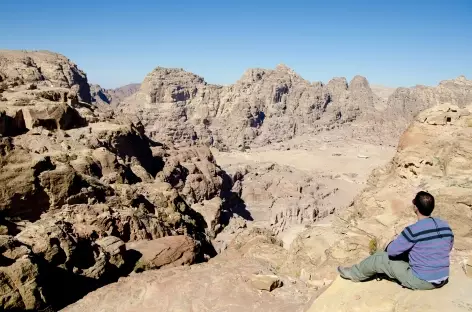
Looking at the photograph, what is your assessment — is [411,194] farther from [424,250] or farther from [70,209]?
[70,209]

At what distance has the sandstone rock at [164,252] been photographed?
1287cm

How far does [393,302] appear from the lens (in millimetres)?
4867

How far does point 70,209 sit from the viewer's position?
46.0ft

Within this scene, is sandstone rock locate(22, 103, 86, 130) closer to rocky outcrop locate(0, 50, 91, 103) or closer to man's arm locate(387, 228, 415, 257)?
rocky outcrop locate(0, 50, 91, 103)

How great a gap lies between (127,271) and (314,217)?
25738mm

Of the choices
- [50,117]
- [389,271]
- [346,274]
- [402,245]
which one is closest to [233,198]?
[50,117]

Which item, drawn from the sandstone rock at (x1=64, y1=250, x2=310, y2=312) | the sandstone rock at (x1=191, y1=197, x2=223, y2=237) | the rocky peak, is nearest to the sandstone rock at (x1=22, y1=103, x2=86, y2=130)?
the sandstone rock at (x1=191, y1=197, x2=223, y2=237)

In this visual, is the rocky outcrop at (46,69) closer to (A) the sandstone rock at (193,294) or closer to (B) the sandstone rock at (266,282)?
(A) the sandstone rock at (193,294)

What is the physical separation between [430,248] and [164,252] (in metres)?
A: 10.4

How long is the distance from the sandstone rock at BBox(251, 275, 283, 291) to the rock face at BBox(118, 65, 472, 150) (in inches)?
2459

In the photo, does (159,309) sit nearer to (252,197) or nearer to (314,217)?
(314,217)

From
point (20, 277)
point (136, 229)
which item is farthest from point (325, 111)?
point (20, 277)

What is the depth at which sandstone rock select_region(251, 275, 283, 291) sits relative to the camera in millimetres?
10422

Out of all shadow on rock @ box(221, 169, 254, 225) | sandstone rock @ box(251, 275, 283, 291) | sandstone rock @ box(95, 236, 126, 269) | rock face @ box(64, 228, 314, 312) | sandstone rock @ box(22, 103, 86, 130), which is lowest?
shadow on rock @ box(221, 169, 254, 225)
